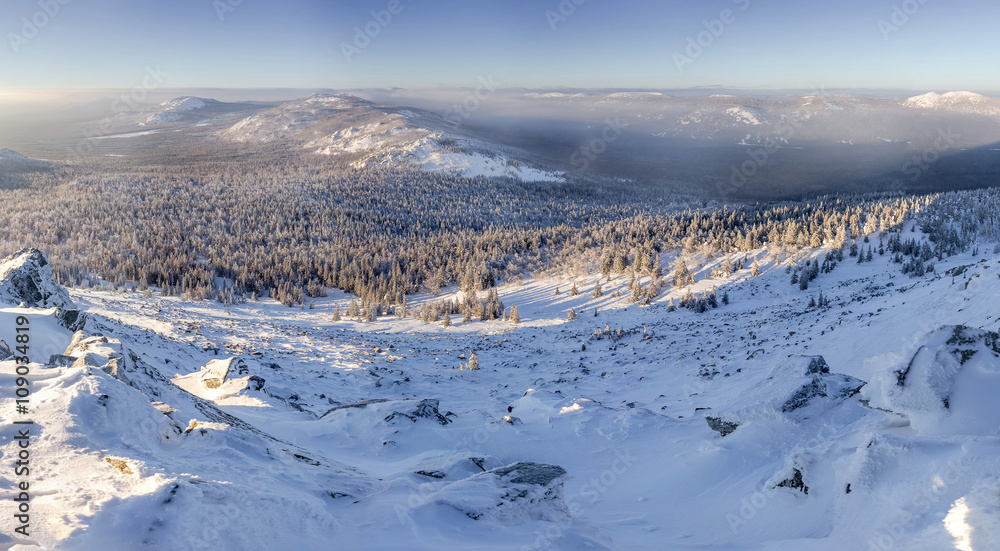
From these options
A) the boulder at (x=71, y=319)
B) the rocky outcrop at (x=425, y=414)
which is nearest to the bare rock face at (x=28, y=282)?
the boulder at (x=71, y=319)

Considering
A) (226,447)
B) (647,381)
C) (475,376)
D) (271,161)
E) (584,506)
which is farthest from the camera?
(271,161)

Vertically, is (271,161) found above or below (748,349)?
above

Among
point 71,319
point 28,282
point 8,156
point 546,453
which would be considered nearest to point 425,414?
point 546,453

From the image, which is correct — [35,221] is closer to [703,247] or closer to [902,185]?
[703,247]

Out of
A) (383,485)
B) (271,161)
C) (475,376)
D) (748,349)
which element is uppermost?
(271,161)

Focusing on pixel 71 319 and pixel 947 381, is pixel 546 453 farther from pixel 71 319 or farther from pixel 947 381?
pixel 71 319

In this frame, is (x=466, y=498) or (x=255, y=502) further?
(x=466, y=498)

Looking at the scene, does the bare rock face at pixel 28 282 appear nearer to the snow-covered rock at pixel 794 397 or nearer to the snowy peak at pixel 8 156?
the snow-covered rock at pixel 794 397

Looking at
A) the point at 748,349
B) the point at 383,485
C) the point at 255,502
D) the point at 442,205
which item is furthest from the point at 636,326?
the point at 442,205
